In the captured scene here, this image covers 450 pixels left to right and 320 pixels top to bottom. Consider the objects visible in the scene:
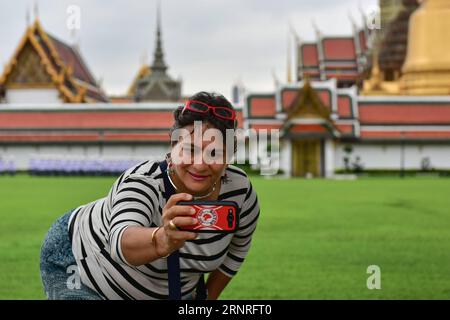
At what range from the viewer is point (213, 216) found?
127 centimetres

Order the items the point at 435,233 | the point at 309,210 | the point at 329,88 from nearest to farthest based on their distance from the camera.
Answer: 1. the point at 435,233
2. the point at 309,210
3. the point at 329,88

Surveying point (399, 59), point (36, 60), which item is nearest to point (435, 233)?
point (36, 60)

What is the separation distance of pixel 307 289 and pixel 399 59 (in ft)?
105

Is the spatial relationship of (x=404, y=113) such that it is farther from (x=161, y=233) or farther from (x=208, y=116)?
(x=161, y=233)

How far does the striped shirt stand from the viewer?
153 cm

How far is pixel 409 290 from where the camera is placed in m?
3.86

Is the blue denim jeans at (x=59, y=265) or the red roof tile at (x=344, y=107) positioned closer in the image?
the blue denim jeans at (x=59, y=265)

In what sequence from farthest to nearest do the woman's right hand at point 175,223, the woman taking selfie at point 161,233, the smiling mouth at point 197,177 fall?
the smiling mouth at point 197,177
the woman taking selfie at point 161,233
the woman's right hand at point 175,223

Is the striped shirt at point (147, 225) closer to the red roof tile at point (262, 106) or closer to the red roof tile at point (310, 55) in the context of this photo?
the red roof tile at point (262, 106)

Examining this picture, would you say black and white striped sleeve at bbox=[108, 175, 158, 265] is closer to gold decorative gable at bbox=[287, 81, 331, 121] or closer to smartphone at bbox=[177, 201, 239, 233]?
smartphone at bbox=[177, 201, 239, 233]

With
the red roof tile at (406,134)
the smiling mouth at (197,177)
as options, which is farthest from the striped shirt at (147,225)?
the red roof tile at (406,134)

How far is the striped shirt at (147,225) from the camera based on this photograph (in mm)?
1530

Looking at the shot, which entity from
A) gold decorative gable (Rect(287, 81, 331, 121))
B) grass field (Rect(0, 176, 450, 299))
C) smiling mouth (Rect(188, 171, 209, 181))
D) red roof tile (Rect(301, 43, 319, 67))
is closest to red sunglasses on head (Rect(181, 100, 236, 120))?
smiling mouth (Rect(188, 171, 209, 181))
